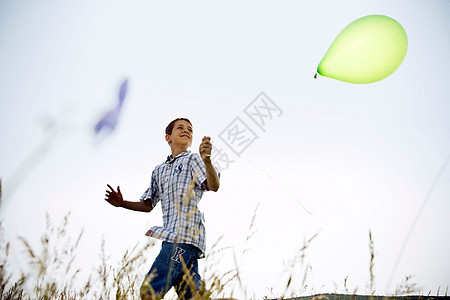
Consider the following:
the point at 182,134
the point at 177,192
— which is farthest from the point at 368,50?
the point at 177,192

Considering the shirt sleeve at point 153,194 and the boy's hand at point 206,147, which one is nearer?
the boy's hand at point 206,147

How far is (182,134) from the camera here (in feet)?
8.81

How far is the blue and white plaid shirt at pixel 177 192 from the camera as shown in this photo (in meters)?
2.11

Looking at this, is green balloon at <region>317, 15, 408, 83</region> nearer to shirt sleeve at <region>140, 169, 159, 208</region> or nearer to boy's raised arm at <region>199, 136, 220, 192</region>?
boy's raised arm at <region>199, 136, 220, 192</region>

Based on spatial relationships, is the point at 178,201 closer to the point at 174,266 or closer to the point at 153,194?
the point at 174,266

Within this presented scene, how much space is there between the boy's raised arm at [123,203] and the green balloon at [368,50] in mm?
1947

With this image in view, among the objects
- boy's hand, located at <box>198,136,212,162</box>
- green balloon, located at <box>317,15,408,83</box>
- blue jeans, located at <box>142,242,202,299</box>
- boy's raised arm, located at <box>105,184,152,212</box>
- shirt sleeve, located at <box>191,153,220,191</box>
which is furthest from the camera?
green balloon, located at <box>317,15,408,83</box>

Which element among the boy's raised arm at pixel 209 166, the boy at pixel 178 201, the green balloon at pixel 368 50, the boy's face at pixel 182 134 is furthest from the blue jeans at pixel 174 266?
the green balloon at pixel 368 50

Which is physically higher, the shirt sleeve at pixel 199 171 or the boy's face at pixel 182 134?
the boy's face at pixel 182 134

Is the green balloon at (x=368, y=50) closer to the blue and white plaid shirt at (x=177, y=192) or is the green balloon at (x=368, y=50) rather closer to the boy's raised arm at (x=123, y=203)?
the blue and white plaid shirt at (x=177, y=192)

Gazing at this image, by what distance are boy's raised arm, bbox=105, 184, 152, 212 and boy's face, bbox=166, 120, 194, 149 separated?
52cm

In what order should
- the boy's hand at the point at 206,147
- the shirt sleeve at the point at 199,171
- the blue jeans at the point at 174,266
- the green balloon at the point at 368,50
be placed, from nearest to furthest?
the blue jeans at the point at 174,266 → the boy's hand at the point at 206,147 → the shirt sleeve at the point at 199,171 → the green balloon at the point at 368,50

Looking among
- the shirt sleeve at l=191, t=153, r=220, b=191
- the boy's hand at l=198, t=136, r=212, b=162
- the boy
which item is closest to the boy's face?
the boy

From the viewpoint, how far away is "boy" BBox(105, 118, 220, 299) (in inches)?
77.6
